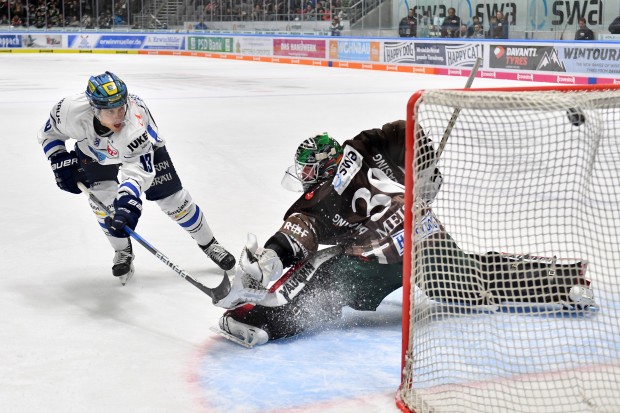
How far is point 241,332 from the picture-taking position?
2984 mm

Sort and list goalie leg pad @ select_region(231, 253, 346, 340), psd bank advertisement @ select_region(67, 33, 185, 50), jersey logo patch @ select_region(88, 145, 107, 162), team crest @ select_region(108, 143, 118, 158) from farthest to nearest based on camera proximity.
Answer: psd bank advertisement @ select_region(67, 33, 185, 50) → jersey logo patch @ select_region(88, 145, 107, 162) → team crest @ select_region(108, 143, 118, 158) → goalie leg pad @ select_region(231, 253, 346, 340)

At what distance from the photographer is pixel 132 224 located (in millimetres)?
3307

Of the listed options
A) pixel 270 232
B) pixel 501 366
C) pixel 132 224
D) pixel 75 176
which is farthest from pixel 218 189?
pixel 501 366

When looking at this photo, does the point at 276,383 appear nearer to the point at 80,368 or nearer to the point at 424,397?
the point at 424,397

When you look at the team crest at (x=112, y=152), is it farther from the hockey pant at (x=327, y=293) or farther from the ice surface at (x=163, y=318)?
the hockey pant at (x=327, y=293)

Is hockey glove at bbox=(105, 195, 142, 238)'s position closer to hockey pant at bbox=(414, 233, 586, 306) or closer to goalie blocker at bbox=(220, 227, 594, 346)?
goalie blocker at bbox=(220, 227, 594, 346)

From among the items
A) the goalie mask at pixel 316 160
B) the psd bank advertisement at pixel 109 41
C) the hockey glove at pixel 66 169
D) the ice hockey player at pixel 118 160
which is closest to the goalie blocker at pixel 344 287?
the goalie mask at pixel 316 160

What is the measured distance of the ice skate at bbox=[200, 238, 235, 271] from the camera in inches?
159

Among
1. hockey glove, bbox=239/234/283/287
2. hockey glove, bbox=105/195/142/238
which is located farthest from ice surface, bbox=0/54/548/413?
hockey glove, bbox=105/195/142/238

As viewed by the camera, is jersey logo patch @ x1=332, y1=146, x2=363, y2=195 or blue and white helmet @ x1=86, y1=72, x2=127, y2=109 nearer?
jersey logo patch @ x1=332, y1=146, x2=363, y2=195

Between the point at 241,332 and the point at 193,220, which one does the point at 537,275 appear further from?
the point at 193,220

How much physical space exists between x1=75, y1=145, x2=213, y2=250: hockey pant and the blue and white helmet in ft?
1.55

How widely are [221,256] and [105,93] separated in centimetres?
101

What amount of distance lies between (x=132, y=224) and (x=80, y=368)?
68 centimetres
